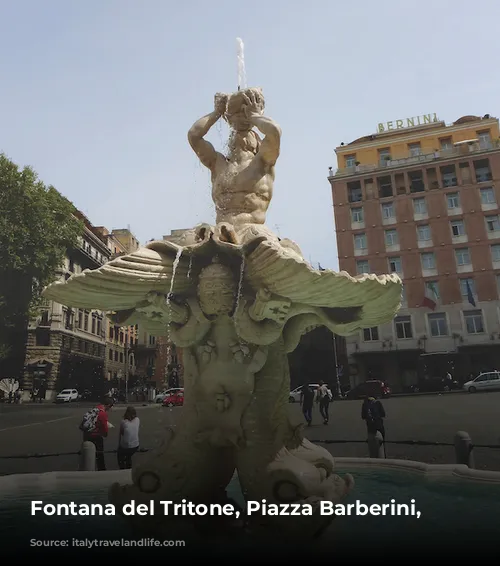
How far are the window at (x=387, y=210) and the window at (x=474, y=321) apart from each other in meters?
9.32

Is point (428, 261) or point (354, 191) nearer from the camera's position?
point (428, 261)

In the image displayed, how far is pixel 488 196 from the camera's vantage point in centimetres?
3631

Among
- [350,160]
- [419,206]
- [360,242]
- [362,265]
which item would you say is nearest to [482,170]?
[419,206]

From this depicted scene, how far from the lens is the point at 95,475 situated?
560cm

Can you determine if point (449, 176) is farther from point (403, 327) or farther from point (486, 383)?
point (486, 383)

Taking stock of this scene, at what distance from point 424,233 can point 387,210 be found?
334cm

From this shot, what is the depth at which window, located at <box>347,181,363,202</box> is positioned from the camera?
38.7 metres

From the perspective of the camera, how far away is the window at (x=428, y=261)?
36.0m

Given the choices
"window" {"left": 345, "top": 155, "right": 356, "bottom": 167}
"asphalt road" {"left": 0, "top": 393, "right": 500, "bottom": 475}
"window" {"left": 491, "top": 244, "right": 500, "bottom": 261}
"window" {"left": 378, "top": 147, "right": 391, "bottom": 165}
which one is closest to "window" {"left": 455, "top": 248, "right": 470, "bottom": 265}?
"window" {"left": 491, "top": 244, "right": 500, "bottom": 261}

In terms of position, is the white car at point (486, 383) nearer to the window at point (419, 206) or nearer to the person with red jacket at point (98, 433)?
the window at point (419, 206)

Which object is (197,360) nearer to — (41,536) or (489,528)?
(41,536)

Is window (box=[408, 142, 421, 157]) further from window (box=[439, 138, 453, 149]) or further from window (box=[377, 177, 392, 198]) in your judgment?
window (box=[377, 177, 392, 198])

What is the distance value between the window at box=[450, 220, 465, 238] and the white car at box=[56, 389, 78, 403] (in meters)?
30.4

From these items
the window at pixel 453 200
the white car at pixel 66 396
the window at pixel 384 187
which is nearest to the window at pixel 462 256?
the window at pixel 453 200
